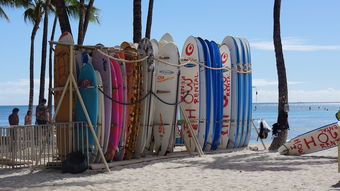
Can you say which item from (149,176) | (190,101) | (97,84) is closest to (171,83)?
(190,101)

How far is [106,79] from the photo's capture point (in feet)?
34.1

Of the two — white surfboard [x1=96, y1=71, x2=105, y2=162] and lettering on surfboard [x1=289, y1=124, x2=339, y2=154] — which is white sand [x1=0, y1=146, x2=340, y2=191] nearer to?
lettering on surfboard [x1=289, y1=124, x2=339, y2=154]

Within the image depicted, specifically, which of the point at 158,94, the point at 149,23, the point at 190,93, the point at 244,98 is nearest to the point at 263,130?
the point at 244,98

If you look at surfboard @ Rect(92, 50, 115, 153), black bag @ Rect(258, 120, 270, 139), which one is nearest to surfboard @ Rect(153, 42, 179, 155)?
surfboard @ Rect(92, 50, 115, 153)

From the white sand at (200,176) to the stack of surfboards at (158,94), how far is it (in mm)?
705

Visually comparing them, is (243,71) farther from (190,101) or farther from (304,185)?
(304,185)

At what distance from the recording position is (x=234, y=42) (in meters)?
14.3

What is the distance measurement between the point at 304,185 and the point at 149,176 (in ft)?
8.68

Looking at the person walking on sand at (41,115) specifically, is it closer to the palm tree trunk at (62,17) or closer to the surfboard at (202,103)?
the palm tree trunk at (62,17)

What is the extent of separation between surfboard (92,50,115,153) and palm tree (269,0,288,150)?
18.0 feet

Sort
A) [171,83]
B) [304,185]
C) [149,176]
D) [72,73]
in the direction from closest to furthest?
[304,185], [149,176], [72,73], [171,83]

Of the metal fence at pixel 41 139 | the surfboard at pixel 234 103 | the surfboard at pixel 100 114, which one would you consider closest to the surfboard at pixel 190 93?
the surfboard at pixel 234 103

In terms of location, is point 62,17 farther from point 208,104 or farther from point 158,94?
point 208,104

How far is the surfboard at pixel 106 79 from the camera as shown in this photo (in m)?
10.3
